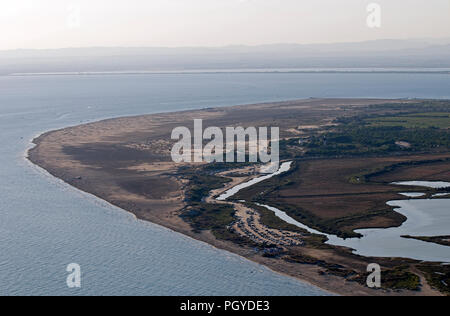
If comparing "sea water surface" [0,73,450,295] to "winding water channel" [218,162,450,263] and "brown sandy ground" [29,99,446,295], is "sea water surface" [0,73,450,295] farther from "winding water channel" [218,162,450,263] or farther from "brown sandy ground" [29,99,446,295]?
"winding water channel" [218,162,450,263]

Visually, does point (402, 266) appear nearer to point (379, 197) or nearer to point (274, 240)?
point (274, 240)

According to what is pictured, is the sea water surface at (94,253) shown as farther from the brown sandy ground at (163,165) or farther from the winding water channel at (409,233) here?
the winding water channel at (409,233)

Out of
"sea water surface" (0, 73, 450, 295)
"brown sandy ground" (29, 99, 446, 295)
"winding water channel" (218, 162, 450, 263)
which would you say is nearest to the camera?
"sea water surface" (0, 73, 450, 295)

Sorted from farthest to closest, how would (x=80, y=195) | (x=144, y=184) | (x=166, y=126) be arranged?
(x=166, y=126) < (x=144, y=184) < (x=80, y=195)

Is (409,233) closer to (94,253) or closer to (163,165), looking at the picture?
(94,253)

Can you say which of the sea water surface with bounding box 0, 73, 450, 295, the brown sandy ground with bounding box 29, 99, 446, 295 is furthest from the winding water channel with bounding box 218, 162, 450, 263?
the sea water surface with bounding box 0, 73, 450, 295

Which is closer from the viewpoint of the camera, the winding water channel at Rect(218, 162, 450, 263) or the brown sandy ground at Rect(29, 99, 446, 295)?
the brown sandy ground at Rect(29, 99, 446, 295)

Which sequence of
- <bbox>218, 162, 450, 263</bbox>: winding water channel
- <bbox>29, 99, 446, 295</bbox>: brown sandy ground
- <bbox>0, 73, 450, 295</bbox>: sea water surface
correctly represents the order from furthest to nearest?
<bbox>218, 162, 450, 263</bbox>: winding water channel → <bbox>29, 99, 446, 295</bbox>: brown sandy ground → <bbox>0, 73, 450, 295</bbox>: sea water surface

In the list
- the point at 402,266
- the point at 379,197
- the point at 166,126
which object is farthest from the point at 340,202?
the point at 166,126

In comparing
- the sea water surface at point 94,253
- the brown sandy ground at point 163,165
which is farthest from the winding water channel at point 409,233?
the sea water surface at point 94,253
